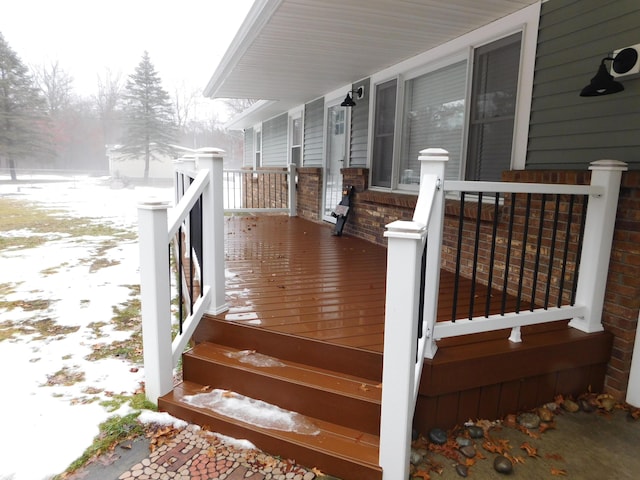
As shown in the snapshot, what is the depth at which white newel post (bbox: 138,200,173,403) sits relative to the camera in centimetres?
223

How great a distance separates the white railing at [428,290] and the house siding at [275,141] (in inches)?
324

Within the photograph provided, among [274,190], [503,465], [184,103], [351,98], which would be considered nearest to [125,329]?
[503,465]

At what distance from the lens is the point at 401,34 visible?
3977 mm

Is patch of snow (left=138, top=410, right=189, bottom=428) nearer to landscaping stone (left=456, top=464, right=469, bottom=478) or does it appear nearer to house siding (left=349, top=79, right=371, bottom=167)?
landscaping stone (left=456, top=464, right=469, bottom=478)

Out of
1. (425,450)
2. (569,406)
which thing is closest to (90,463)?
(425,450)

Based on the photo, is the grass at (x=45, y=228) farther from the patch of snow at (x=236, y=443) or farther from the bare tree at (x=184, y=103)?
the bare tree at (x=184, y=103)

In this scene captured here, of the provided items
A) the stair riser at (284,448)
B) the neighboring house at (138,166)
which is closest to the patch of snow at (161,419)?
the stair riser at (284,448)

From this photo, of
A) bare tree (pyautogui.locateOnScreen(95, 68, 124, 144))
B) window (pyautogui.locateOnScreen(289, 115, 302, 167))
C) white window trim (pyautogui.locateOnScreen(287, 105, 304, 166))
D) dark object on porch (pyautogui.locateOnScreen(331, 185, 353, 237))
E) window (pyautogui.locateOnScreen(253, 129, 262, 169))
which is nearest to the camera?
dark object on porch (pyautogui.locateOnScreen(331, 185, 353, 237))

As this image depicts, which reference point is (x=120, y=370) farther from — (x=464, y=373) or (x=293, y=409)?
(x=464, y=373)

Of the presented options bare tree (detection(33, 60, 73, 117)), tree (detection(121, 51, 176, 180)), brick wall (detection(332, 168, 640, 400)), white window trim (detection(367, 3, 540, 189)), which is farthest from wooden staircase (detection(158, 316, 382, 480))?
bare tree (detection(33, 60, 73, 117))

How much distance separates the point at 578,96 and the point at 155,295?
2950 millimetres

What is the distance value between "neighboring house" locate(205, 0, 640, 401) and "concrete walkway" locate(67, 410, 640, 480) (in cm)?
60

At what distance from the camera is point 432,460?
6.69 feet

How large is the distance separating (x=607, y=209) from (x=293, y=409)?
2153 mm
